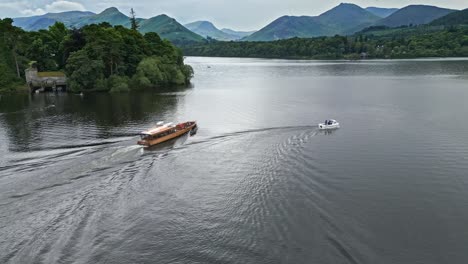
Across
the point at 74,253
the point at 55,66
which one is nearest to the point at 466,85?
the point at 74,253

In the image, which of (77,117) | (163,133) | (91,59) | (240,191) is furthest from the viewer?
(91,59)

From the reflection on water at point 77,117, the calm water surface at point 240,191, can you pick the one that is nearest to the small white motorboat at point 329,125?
the calm water surface at point 240,191

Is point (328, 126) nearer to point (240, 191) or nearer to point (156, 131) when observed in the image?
point (156, 131)

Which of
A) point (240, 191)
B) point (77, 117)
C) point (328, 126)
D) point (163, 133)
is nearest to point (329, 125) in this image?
point (328, 126)

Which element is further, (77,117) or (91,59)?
(91,59)

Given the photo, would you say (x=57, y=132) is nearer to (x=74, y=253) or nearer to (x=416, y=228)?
(x=74, y=253)

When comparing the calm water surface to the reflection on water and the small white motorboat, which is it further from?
the small white motorboat
